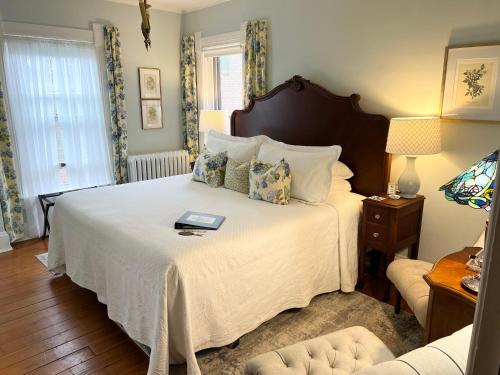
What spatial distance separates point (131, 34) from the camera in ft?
14.2

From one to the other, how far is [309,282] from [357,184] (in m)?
1.04

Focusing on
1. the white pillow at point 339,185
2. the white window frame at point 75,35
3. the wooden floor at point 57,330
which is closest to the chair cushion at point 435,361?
the wooden floor at point 57,330

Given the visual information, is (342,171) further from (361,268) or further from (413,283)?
(413,283)

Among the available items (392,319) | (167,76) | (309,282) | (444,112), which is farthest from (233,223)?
(167,76)

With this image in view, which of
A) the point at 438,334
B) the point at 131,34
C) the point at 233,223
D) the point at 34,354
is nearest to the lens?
the point at 438,334

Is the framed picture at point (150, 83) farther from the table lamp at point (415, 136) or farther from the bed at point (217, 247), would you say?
the table lamp at point (415, 136)

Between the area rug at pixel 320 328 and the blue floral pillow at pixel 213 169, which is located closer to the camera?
the area rug at pixel 320 328

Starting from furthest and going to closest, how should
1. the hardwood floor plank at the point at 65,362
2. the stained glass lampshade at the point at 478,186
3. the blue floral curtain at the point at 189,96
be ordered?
the blue floral curtain at the point at 189,96 < the hardwood floor plank at the point at 65,362 < the stained glass lampshade at the point at 478,186

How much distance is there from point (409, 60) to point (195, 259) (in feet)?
7.18

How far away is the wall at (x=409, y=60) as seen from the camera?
99.1 inches

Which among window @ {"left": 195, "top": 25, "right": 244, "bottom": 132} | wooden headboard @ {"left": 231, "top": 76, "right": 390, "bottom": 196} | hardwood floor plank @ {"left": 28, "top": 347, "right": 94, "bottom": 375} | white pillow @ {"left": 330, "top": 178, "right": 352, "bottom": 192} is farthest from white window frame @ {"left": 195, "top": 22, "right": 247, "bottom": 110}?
hardwood floor plank @ {"left": 28, "top": 347, "right": 94, "bottom": 375}

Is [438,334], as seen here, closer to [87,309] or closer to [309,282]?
[309,282]

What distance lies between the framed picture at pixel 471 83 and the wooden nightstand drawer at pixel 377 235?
0.93 meters

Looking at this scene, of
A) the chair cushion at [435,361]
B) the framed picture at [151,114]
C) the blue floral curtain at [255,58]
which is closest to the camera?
the chair cushion at [435,361]
